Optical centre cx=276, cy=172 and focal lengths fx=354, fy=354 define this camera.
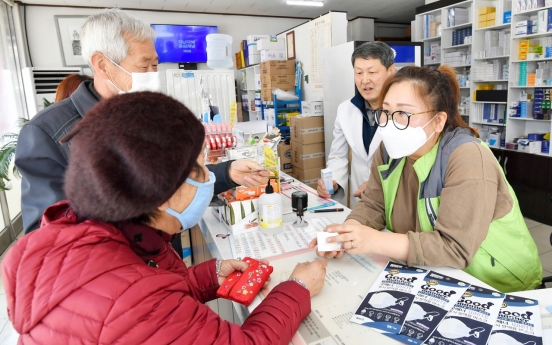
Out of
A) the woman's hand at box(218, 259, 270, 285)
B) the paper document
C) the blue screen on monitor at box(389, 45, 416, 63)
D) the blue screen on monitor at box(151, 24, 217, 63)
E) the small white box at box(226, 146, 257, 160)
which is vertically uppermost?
the blue screen on monitor at box(151, 24, 217, 63)

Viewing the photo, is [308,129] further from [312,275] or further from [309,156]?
[312,275]

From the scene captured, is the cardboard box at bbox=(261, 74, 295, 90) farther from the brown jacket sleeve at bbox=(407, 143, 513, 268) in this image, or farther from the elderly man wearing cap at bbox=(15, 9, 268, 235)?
Result: the brown jacket sleeve at bbox=(407, 143, 513, 268)

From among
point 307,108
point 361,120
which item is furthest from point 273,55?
point 361,120

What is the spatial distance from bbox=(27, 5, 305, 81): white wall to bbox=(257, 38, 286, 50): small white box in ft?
5.82

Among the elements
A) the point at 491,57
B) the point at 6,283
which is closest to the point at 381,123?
the point at 6,283

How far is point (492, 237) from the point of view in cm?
117

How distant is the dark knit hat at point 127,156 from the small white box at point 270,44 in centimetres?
578

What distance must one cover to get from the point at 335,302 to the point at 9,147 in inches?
160

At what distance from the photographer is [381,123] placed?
54.9 inches

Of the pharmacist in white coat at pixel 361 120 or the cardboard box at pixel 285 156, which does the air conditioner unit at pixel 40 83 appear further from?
the pharmacist in white coat at pixel 361 120

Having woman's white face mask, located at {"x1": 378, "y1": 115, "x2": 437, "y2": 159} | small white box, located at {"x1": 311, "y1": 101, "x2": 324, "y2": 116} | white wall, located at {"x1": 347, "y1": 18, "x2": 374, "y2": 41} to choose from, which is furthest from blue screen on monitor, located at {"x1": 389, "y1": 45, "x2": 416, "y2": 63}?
white wall, located at {"x1": 347, "y1": 18, "x2": 374, "y2": 41}

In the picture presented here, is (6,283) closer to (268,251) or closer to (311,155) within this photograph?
(268,251)

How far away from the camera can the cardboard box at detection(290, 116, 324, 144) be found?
4.75 m

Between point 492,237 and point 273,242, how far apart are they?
784mm
